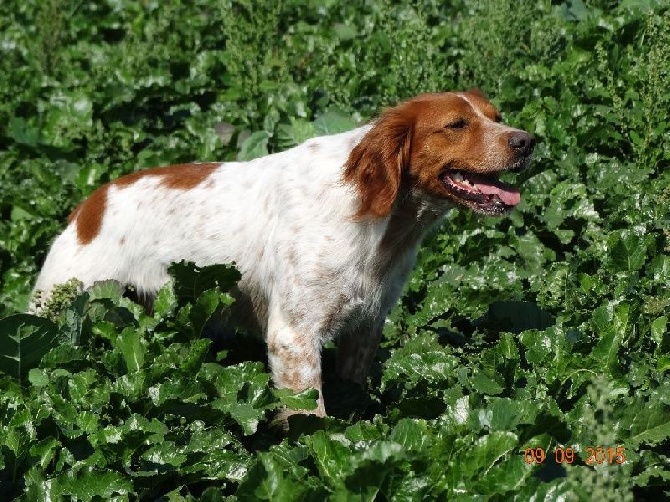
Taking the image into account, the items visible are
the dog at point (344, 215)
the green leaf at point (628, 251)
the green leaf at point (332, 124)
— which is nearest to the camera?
the dog at point (344, 215)

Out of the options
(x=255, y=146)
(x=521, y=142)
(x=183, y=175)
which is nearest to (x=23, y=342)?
(x=183, y=175)

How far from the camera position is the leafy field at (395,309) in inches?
138

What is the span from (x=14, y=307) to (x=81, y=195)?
3.85 ft

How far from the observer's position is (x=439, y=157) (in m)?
4.39

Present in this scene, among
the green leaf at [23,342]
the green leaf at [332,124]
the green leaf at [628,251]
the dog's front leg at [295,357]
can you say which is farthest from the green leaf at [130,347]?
the green leaf at [332,124]

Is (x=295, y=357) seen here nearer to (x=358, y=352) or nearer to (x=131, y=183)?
(x=358, y=352)

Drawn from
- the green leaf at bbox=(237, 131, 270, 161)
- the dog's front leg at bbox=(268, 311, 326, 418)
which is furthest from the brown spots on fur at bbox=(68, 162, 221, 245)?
the green leaf at bbox=(237, 131, 270, 161)

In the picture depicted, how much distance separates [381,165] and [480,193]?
445mm

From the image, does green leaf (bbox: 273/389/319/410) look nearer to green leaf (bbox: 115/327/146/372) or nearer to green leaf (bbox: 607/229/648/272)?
green leaf (bbox: 115/327/146/372)

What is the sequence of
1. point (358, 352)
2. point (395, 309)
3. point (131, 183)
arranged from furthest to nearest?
point (395, 309) → point (131, 183) → point (358, 352)

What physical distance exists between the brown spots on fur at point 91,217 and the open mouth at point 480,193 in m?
1.78

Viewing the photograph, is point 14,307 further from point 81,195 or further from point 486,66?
point 486,66

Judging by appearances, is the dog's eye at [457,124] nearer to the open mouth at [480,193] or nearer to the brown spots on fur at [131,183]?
the open mouth at [480,193]

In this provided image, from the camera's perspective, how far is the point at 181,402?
3.93 meters
